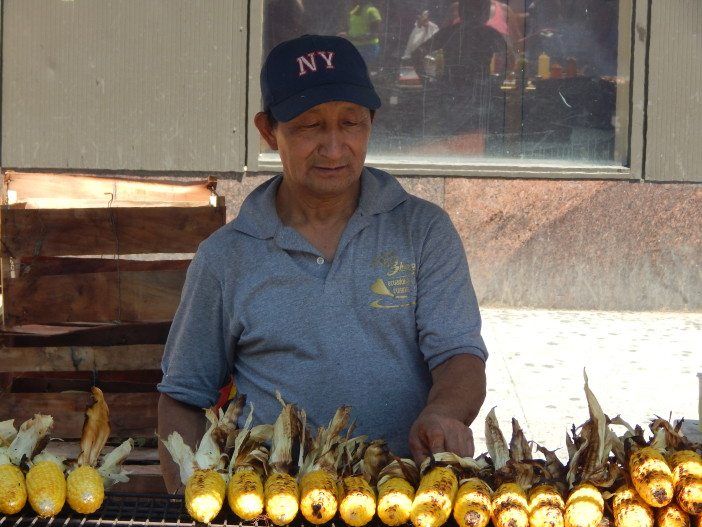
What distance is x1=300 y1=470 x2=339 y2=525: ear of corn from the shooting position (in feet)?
7.03

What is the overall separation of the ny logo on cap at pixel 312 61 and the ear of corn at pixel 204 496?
3.55ft

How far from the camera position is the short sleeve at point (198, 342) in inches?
113

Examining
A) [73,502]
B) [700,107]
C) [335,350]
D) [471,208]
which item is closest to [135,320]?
[335,350]

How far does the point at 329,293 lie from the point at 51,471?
0.83 metres

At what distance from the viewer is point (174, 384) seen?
2896 mm

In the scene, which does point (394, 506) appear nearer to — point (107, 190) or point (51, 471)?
point (51, 471)

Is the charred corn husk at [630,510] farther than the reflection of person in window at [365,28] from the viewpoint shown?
No

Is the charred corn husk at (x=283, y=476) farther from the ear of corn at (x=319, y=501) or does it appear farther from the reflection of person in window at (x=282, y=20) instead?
the reflection of person in window at (x=282, y=20)

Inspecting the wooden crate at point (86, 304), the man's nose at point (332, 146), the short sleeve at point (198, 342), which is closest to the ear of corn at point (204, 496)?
the short sleeve at point (198, 342)

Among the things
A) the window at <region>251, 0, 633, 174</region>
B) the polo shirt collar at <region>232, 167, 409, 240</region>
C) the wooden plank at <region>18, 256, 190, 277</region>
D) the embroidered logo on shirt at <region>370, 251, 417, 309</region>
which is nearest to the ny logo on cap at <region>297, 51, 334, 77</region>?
the polo shirt collar at <region>232, 167, 409, 240</region>

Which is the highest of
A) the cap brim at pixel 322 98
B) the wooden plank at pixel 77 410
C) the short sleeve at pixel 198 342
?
the cap brim at pixel 322 98

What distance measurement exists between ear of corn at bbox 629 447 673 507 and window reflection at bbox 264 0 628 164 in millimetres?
6065

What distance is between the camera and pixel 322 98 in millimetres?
2688

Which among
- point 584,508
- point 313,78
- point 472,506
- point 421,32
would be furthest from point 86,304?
point 421,32
